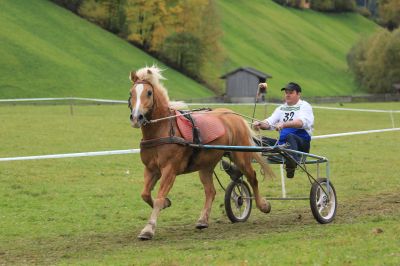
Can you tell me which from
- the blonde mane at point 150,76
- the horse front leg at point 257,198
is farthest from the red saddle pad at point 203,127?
the horse front leg at point 257,198

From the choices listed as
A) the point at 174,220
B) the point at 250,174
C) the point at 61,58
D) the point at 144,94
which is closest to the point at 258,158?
the point at 250,174

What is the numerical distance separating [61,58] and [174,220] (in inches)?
2505

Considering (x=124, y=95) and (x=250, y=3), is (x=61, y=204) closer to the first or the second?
(x=124, y=95)

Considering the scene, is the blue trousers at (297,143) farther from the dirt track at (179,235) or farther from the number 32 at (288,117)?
the dirt track at (179,235)

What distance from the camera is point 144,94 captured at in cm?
934

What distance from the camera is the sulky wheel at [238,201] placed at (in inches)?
424

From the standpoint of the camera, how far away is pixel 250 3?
127 m

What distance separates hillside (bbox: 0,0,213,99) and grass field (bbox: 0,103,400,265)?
44977mm

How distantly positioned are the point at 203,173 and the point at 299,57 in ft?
342

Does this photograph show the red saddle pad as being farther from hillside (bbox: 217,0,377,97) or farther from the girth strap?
hillside (bbox: 217,0,377,97)

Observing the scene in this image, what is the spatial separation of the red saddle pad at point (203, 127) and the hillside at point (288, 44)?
76.7m

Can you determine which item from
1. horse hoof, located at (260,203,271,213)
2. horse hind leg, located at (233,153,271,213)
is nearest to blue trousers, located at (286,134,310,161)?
horse hind leg, located at (233,153,271,213)

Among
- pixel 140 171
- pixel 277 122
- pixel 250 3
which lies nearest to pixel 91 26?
pixel 250 3

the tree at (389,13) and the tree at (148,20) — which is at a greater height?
the tree at (389,13)
